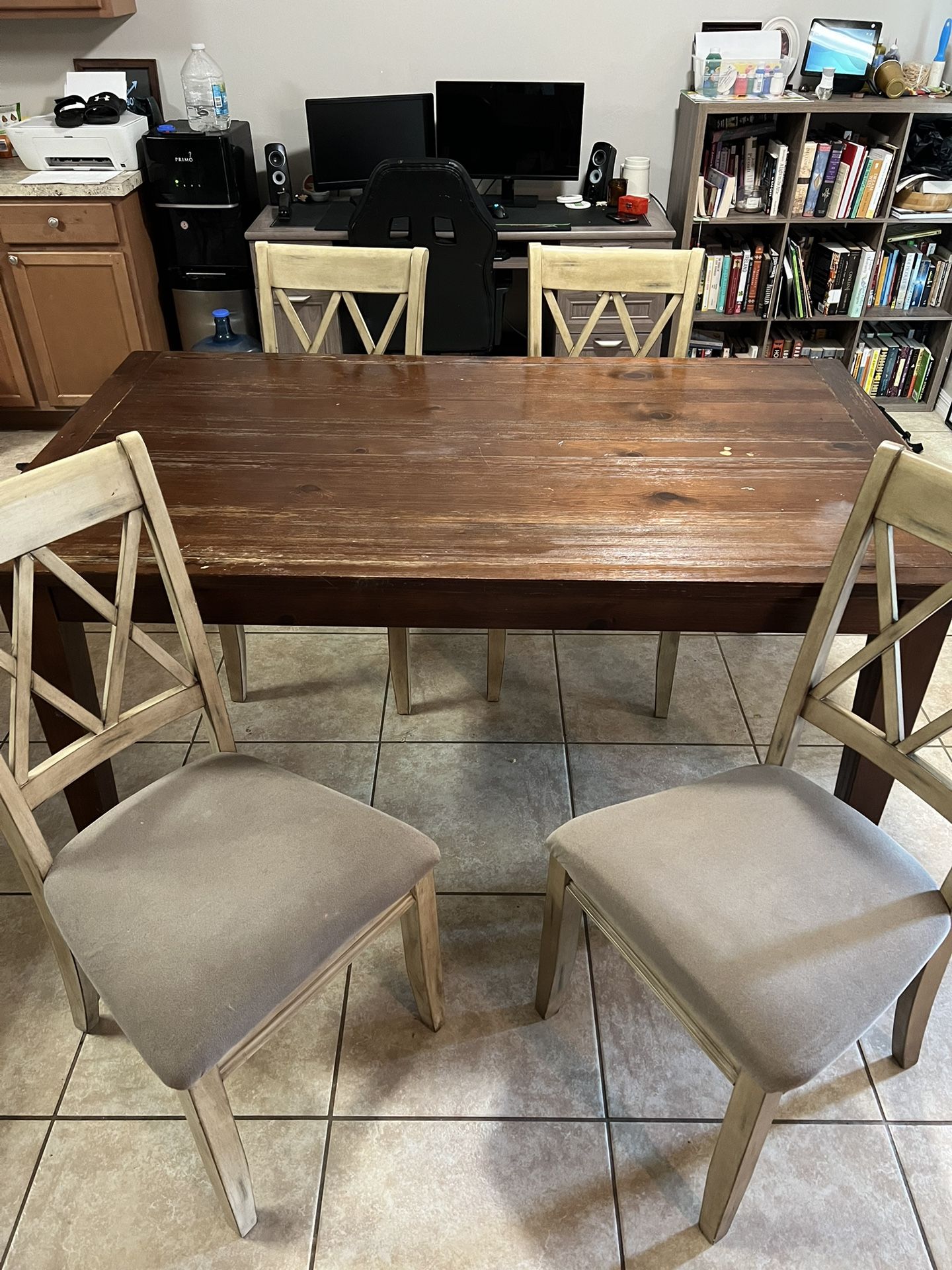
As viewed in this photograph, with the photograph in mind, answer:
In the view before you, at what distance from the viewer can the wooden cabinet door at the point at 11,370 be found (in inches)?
131

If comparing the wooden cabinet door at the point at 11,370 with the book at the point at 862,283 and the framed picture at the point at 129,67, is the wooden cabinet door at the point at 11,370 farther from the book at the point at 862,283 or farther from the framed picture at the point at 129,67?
the book at the point at 862,283

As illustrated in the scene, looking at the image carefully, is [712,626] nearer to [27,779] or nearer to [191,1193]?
[27,779]

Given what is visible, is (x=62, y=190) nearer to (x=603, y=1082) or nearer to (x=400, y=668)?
(x=400, y=668)

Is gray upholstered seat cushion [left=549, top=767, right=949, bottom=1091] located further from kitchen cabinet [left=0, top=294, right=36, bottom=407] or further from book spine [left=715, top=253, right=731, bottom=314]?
kitchen cabinet [left=0, top=294, right=36, bottom=407]

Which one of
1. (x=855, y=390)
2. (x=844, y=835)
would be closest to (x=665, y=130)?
(x=855, y=390)

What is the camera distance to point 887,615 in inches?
50.5

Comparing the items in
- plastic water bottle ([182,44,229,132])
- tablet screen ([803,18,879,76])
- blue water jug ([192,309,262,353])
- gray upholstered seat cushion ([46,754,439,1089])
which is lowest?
blue water jug ([192,309,262,353])

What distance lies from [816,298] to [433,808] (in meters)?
2.72

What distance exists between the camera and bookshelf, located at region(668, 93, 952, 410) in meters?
3.15

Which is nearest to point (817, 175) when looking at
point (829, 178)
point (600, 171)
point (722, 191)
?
point (829, 178)

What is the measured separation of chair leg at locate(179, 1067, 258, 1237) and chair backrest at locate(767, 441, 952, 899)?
3.19 ft

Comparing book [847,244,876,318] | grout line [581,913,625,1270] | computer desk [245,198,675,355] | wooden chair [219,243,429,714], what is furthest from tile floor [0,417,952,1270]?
book [847,244,876,318]

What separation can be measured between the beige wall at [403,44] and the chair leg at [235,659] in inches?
94.3

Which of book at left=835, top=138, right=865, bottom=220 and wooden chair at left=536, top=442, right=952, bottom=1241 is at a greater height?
book at left=835, top=138, right=865, bottom=220
